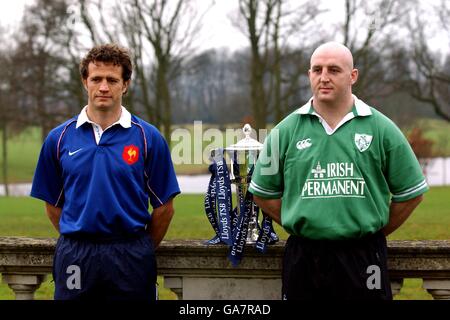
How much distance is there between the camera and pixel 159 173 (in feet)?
12.0

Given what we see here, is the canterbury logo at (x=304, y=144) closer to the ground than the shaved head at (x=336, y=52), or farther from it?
closer to the ground

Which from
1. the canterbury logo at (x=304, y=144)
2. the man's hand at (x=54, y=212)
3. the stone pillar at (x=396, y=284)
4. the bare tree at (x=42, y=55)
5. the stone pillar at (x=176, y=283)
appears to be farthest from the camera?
the bare tree at (x=42, y=55)

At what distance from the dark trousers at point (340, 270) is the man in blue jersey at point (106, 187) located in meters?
0.77

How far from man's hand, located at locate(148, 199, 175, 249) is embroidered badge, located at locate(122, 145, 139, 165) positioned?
31cm

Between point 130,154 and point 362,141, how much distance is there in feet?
3.90

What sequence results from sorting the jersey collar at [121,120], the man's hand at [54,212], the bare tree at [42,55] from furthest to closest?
1. the bare tree at [42,55]
2. the man's hand at [54,212]
3. the jersey collar at [121,120]

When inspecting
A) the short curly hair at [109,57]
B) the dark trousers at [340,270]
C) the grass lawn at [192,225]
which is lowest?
the grass lawn at [192,225]

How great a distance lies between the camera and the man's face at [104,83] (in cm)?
354

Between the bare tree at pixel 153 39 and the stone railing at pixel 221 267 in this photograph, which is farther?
the bare tree at pixel 153 39

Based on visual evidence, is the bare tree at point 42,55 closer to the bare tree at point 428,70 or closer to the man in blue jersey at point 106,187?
the bare tree at point 428,70

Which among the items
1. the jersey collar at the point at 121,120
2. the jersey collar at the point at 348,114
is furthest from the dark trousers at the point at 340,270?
the jersey collar at the point at 121,120

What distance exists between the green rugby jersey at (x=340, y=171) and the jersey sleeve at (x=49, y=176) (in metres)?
1.11

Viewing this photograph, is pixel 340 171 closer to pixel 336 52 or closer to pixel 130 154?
pixel 336 52

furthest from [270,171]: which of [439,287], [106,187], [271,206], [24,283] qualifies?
[24,283]
